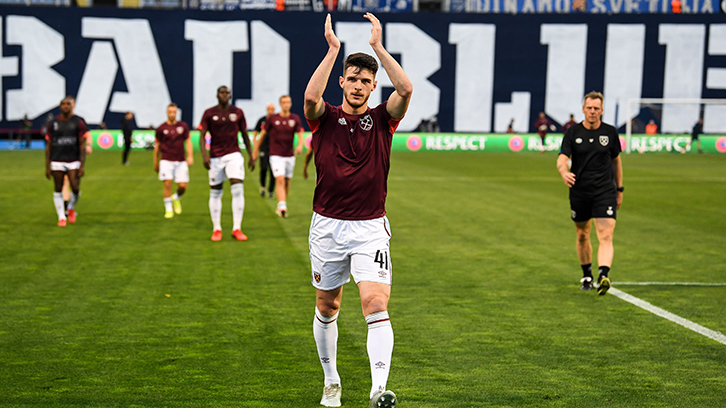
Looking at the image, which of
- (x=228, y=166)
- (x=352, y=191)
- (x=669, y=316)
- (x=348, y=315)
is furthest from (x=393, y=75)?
(x=228, y=166)

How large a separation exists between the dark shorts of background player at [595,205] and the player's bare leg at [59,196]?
887cm

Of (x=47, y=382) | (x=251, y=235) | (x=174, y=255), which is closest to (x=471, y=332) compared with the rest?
(x=47, y=382)

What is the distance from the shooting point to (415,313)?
7969mm

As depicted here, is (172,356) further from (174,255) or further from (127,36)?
(127,36)

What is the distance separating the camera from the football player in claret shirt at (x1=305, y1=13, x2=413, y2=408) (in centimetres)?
488

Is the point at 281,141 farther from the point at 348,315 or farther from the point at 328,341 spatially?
the point at 328,341

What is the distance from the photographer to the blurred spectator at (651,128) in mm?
47969

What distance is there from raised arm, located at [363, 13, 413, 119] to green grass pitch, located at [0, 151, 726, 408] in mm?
1858

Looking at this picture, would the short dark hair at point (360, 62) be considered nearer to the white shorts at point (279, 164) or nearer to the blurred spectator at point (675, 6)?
the white shorts at point (279, 164)

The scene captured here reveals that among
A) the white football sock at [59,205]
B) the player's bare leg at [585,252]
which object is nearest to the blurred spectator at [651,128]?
the white football sock at [59,205]

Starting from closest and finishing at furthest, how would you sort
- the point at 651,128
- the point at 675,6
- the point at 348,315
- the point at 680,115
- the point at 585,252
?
1. the point at 348,315
2. the point at 585,252
3. the point at 651,128
4. the point at 680,115
5. the point at 675,6

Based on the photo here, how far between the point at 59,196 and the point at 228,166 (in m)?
3.71

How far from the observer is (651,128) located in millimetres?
48312

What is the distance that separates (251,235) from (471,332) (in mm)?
6814
